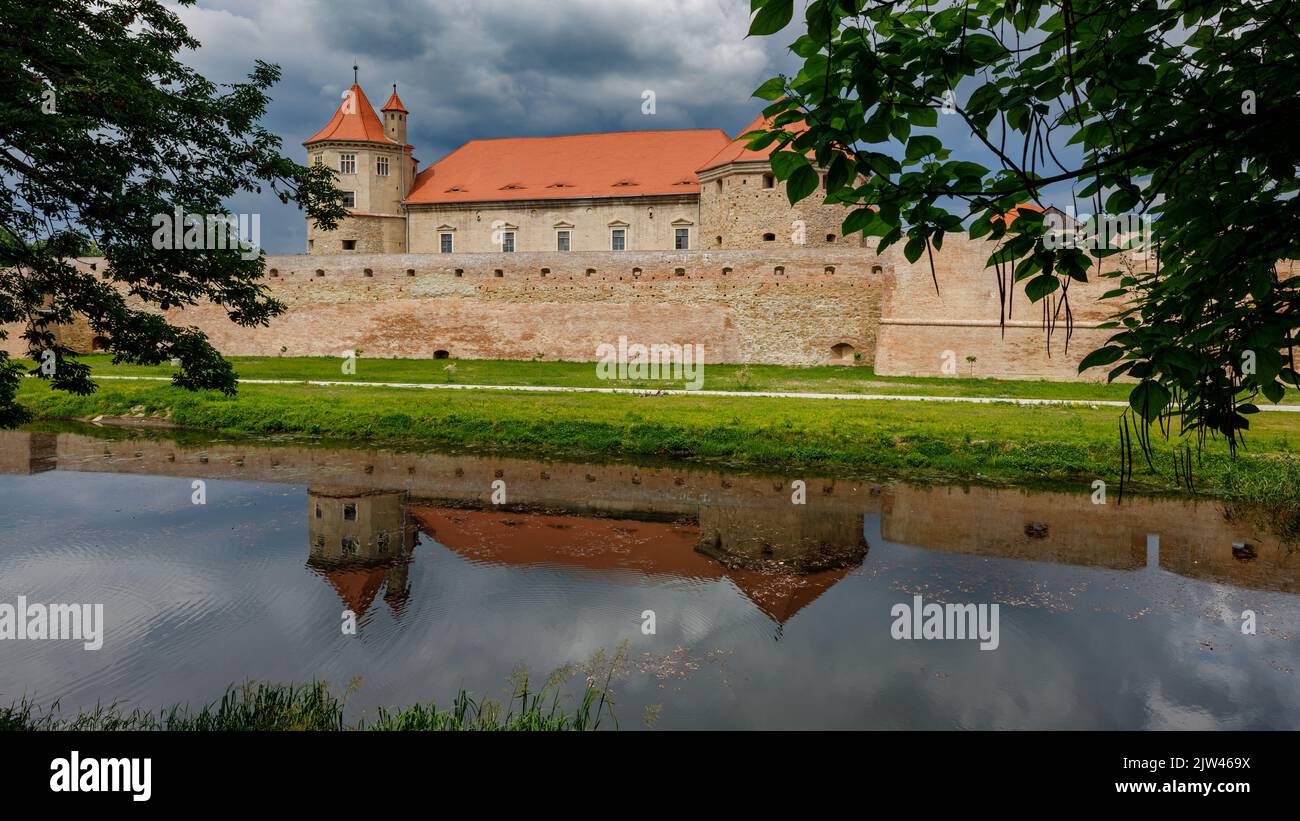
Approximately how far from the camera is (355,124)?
4028 centimetres

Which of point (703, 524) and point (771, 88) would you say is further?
point (703, 524)

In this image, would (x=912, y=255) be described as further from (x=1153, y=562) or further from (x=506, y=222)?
(x=506, y=222)

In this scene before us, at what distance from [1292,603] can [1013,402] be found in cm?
1195

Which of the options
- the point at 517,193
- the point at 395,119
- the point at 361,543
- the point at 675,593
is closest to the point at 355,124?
the point at 395,119

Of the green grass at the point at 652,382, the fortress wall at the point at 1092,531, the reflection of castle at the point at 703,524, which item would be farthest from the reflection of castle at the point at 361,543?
the green grass at the point at 652,382

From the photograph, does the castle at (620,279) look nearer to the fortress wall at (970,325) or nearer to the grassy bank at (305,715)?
the fortress wall at (970,325)

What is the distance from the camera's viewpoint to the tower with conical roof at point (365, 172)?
39500 millimetres

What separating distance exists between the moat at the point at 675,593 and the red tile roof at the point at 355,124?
33.0 meters

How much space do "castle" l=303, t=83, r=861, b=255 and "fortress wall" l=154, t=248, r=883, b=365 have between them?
6.77 metres

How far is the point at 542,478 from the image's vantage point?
12.3 metres

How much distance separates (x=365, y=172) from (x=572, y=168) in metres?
11.9

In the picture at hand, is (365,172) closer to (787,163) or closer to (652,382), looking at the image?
(652,382)

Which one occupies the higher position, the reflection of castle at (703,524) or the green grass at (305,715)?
the reflection of castle at (703,524)
